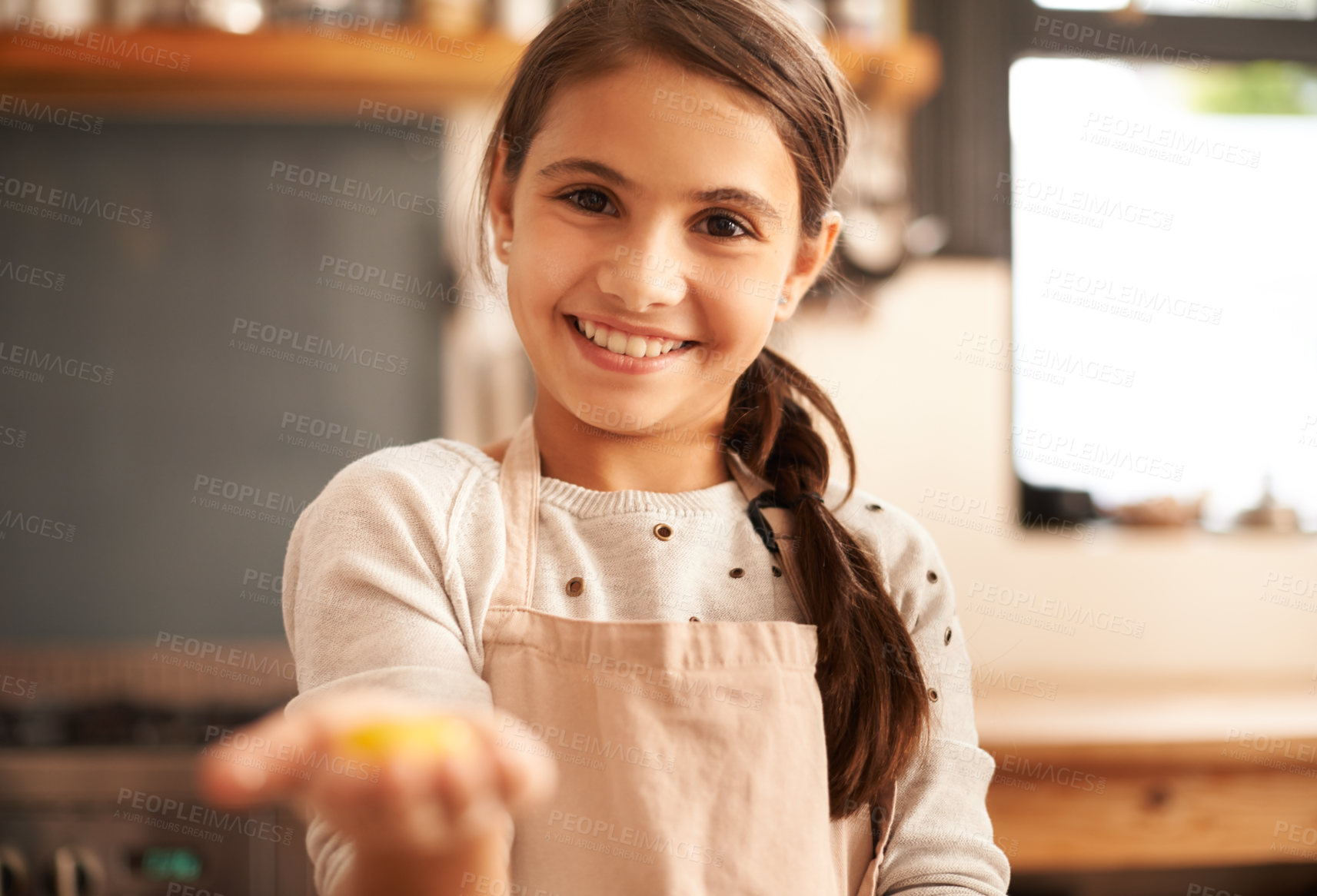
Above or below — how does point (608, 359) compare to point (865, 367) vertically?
below

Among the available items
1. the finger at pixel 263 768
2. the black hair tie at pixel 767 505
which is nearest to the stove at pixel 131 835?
the black hair tie at pixel 767 505

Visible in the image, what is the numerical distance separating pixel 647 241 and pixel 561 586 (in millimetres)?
250

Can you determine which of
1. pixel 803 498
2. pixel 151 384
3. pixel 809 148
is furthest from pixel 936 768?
pixel 151 384

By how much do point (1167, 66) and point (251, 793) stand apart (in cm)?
236

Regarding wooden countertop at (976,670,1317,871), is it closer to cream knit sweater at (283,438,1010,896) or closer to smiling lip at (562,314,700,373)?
cream knit sweater at (283,438,1010,896)

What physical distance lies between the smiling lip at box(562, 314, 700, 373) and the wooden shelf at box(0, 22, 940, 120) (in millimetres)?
1023

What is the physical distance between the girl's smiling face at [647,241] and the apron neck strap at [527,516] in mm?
61

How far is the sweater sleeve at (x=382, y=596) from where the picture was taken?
0.65m

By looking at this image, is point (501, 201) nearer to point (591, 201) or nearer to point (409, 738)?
point (591, 201)

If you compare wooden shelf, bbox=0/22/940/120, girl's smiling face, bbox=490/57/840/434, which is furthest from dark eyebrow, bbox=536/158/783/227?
wooden shelf, bbox=0/22/940/120

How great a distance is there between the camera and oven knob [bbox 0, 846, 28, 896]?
4.70 ft

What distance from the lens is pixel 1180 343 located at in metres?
2.19

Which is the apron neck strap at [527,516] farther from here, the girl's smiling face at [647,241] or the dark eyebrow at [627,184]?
the dark eyebrow at [627,184]

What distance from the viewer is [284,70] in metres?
1.80
